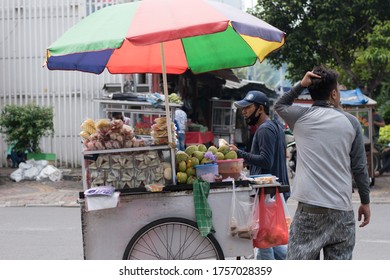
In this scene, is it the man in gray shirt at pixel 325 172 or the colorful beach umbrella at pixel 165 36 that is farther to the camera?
the colorful beach umbrella at pixel 165 36

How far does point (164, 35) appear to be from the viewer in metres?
4.14

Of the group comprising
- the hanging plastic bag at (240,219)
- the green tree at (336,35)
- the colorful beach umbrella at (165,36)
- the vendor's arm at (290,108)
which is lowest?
the hanging plastic bag at (240,219)

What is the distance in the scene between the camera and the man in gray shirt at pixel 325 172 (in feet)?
12.6

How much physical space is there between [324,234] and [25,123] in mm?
10103

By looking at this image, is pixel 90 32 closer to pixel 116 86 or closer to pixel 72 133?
pixel 116 86

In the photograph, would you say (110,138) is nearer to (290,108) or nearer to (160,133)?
(160,133)

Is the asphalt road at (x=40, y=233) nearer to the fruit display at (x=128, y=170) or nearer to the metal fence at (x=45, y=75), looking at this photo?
the fruit display at (x=128, y=170)

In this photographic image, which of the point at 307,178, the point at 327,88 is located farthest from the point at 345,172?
the point at 327,88

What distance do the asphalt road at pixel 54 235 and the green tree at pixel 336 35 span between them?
4599 mm

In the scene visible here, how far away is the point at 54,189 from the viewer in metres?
12.4

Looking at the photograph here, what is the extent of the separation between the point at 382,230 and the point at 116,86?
22.6 feet

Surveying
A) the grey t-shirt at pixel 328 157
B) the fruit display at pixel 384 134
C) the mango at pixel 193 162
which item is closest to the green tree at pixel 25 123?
the fruit display at pixel 384 134

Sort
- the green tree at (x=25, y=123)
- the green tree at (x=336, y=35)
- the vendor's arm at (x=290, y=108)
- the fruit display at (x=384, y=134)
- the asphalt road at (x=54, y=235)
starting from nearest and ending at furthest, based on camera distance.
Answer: the vendor's arm at (x=290, y=108) → the asphalt road at (x=54, y=235) → the fruit display at (x=384, y=134) → the green tree at (x=25, y=123) → the green tree at (x=336, y=35)

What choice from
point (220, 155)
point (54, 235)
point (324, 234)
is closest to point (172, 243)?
point (220, 155)
